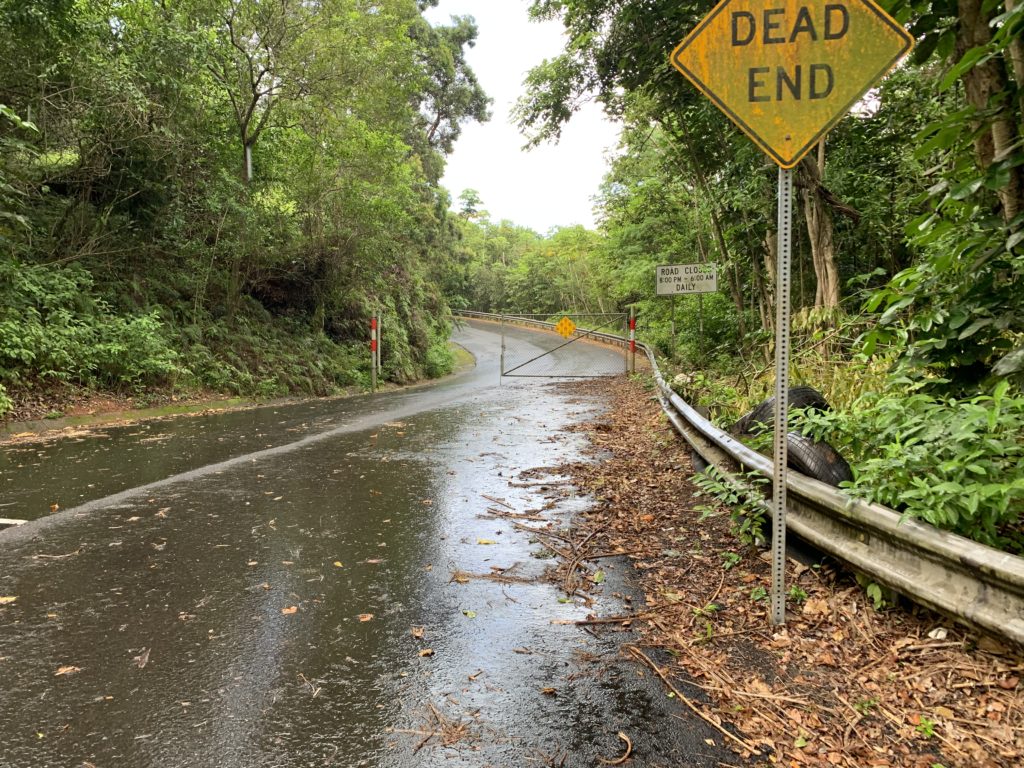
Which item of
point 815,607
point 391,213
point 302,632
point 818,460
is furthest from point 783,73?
point 391,213

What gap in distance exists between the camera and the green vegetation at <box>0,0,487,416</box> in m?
10.8

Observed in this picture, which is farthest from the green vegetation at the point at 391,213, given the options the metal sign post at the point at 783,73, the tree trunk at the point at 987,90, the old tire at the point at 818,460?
the metal sign post at the point at 783,73

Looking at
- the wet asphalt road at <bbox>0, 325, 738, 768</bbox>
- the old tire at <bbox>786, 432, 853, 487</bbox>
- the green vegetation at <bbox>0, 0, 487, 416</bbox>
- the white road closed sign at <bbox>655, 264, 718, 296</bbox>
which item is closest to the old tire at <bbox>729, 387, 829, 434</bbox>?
the old tire at <bbox>786, 432, 853, 487</bbox>

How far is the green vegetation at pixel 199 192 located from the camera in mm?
10766

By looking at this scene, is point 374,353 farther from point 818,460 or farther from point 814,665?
point 814,665

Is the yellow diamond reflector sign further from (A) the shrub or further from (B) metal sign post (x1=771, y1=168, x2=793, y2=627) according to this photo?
(A) the shrub

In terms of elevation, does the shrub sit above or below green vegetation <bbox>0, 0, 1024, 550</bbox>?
below

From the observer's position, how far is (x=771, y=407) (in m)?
5.55

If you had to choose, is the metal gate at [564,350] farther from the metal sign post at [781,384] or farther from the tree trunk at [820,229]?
the metal sign post at [781,384]

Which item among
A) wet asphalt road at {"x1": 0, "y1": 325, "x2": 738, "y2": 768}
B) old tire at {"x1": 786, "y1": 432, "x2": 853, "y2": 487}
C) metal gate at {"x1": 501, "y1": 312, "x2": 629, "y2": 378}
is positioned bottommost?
metal gate at {"x1": 501, "y1": 312, "x2": 629, "y2": 378}

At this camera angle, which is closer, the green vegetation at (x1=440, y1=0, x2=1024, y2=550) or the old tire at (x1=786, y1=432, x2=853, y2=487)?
the green vegetation at (x1=440, y1=0, x2=1024, y2=550)

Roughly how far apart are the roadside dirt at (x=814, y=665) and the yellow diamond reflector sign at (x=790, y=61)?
2378mm

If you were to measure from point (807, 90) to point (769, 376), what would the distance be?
585 centimetres

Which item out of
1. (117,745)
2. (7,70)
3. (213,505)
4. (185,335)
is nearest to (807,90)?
(117,745)
